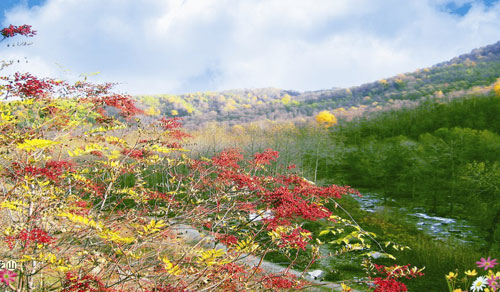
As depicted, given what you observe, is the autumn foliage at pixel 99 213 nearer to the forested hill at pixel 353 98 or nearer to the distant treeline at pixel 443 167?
the distant treeline at pixel 443 167

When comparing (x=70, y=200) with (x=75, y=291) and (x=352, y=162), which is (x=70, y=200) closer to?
(x=75, y=291)

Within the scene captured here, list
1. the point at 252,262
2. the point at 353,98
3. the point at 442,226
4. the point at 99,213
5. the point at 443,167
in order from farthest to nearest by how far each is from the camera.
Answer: the point at 353,98, the point at 443,167, the point at 442,226, the point at 252,262, the point at 99,213

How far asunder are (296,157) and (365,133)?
26.9 meters

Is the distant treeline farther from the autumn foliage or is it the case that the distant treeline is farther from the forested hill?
the forested hill

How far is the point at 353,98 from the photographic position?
271 feet

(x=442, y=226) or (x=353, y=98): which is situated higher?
(x=353, y=98)

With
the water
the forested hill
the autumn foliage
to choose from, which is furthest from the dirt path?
the forested hill

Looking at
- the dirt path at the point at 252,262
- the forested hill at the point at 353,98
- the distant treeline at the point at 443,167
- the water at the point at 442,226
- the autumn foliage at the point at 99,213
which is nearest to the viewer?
the autumn foliage at the point at 99,213

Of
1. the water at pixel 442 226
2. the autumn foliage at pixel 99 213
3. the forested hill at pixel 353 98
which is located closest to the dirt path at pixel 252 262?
the autumn foliage at pixel 99 213

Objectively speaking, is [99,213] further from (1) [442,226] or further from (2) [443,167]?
(2) [443,167]

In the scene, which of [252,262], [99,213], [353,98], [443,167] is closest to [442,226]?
[443,167]

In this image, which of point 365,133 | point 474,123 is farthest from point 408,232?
point 365,133

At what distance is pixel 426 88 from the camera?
7062 cm

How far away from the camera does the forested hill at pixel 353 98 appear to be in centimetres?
6612
